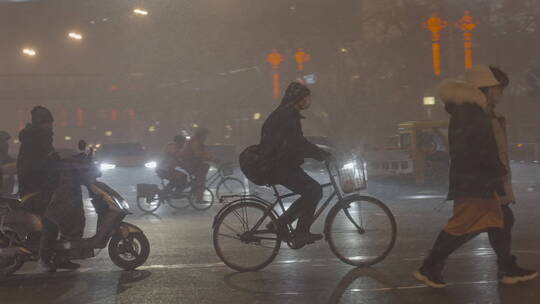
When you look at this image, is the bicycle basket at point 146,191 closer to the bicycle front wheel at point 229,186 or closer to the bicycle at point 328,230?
the bicycle front wheel at point 229,186

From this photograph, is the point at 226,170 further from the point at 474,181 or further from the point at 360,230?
the point at 474,181

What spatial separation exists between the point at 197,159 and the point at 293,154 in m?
8.67

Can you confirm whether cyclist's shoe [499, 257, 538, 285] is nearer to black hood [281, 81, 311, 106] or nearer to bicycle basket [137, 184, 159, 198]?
black hood [281, 81, 311, 106]

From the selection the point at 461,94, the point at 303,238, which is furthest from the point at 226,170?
the point at 461,94

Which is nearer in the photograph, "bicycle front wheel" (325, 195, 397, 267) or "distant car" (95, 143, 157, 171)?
"bicycle front wheel" (325, 195, 397, 267)

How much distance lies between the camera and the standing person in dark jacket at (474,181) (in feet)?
19.8

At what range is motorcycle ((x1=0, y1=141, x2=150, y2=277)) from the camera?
24.3ft

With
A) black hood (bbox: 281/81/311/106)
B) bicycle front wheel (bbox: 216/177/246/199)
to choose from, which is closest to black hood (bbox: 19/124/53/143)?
black hood (bbox: 281/81/311/106)

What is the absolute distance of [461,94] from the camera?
20.1ft

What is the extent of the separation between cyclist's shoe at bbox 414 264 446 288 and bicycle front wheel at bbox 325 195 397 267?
40.1 inches

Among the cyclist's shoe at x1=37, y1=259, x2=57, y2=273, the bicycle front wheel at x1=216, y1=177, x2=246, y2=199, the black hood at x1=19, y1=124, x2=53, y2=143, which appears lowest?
the cyclist's shoe at x1=37, y1=259, x2=57, y2=273

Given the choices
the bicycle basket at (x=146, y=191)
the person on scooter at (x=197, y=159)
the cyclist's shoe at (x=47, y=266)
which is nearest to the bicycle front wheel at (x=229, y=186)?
the person on scooter at (x=197, y=159)

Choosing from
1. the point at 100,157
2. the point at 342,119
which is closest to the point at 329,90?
the point at 342,119

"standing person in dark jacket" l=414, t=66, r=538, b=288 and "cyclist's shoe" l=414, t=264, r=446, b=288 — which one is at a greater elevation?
"standing person in dark jacket" l=414, t=66, r=538, b=288
